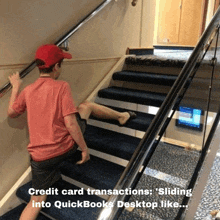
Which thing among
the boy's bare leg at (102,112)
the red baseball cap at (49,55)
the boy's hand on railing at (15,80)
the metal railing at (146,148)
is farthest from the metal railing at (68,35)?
the metal railing at (146,148)

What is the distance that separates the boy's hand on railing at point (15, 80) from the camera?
1.86 meters

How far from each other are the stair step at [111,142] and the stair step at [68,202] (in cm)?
42


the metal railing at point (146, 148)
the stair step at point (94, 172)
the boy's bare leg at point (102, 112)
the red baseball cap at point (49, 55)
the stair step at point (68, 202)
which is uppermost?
the red baseball cap at point (49, 55)

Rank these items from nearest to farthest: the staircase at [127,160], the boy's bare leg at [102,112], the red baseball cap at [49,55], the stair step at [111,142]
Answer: the staircase at [127,160], the red baseball cap at [49,55], the stair step at [111,142], the boy's bare leg at [102,112]

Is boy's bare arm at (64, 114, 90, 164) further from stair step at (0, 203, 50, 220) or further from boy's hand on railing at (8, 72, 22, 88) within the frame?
stair step at (0, 203, 50, 220)

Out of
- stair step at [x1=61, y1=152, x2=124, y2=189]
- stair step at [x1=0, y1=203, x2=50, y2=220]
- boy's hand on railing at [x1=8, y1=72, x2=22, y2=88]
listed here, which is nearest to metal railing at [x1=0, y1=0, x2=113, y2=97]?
boy's hand on railing at [x1=8, y1=72, x2=22, y2=88]

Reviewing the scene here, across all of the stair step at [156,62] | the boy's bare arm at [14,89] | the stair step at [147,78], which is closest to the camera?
the boy's bare arm at [14,89]

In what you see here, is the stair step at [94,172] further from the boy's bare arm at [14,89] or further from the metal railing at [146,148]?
the metal railing at [146,148]

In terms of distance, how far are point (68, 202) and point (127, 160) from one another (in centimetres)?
62

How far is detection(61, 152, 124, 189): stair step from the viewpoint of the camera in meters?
1.86

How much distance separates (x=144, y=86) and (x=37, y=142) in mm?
1691

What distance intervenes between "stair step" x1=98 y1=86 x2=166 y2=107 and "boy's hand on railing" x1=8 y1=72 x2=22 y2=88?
3.75 ft

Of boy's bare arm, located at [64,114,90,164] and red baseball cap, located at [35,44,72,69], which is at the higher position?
red baseball cap, located at [35,44,72,69]

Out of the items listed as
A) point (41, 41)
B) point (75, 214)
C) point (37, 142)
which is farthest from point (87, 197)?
point (41, 41)
